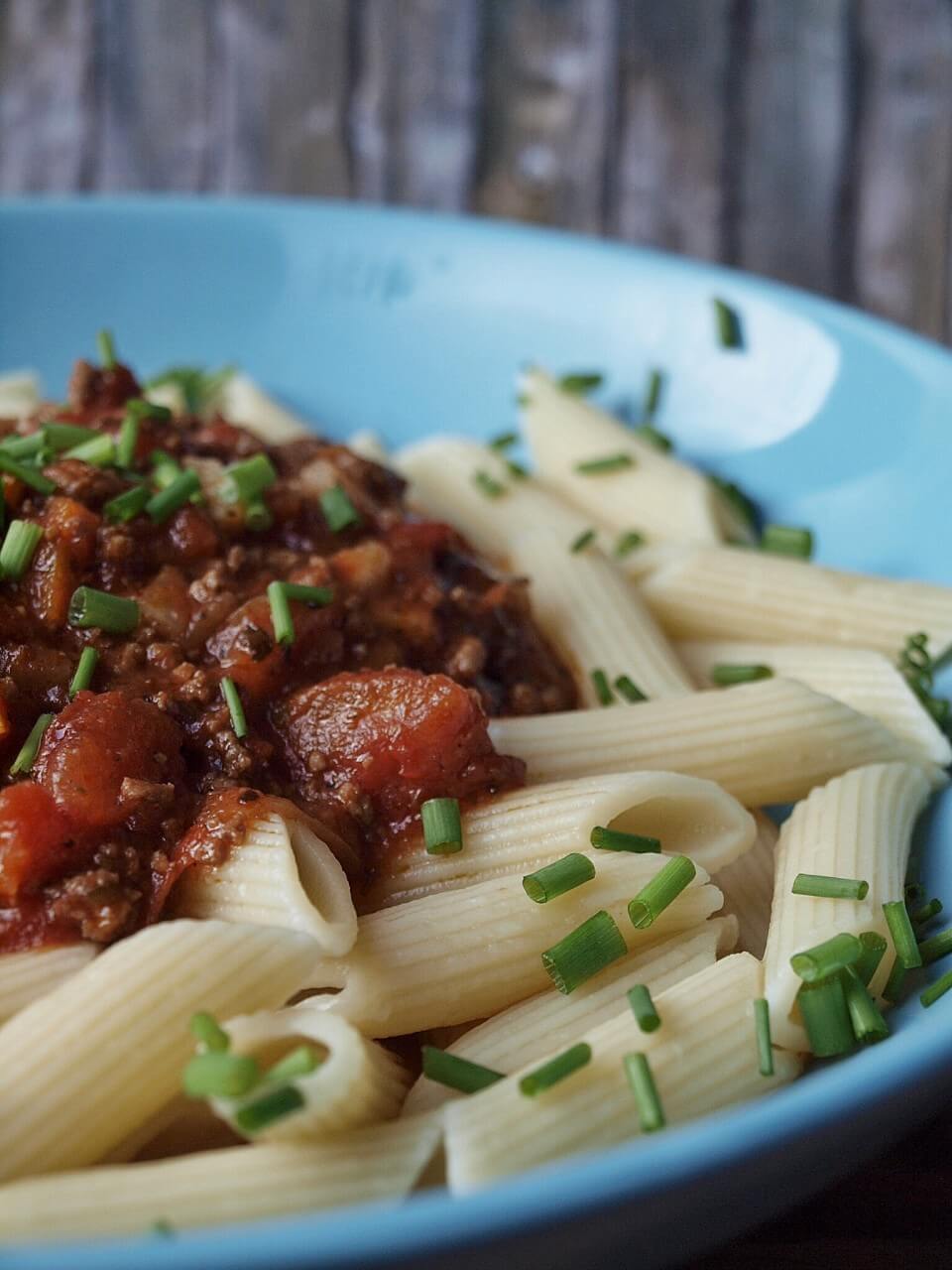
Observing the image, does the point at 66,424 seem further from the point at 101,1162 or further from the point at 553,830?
the point at 101,1162

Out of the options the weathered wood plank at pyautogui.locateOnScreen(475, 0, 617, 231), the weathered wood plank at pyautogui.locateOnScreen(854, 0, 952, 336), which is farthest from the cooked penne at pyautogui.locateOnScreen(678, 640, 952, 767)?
the weathered wood plank at pyautogui.locateOnScreen(475, 0, 617, 231)

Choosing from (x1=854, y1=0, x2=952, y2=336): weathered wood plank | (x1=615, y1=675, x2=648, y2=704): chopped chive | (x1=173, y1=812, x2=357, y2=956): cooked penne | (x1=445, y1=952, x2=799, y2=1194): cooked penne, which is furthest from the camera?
(x1=854, y1=0, x2=952, y2=336): weathered wood plank

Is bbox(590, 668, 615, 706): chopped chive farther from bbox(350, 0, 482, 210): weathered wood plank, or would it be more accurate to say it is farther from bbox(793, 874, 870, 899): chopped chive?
bbox(350, 0, 482, 210): weathered wood plank

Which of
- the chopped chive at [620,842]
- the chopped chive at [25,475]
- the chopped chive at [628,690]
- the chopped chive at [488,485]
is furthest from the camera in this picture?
the chopped chive at [488,485]

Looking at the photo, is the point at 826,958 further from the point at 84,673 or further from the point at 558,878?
the point at 84,673

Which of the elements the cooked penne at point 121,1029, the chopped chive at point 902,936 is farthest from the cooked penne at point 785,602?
the cooked penne at point 121,1029

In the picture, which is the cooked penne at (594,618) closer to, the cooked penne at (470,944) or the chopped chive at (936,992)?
the cooked penne at (470,944)
